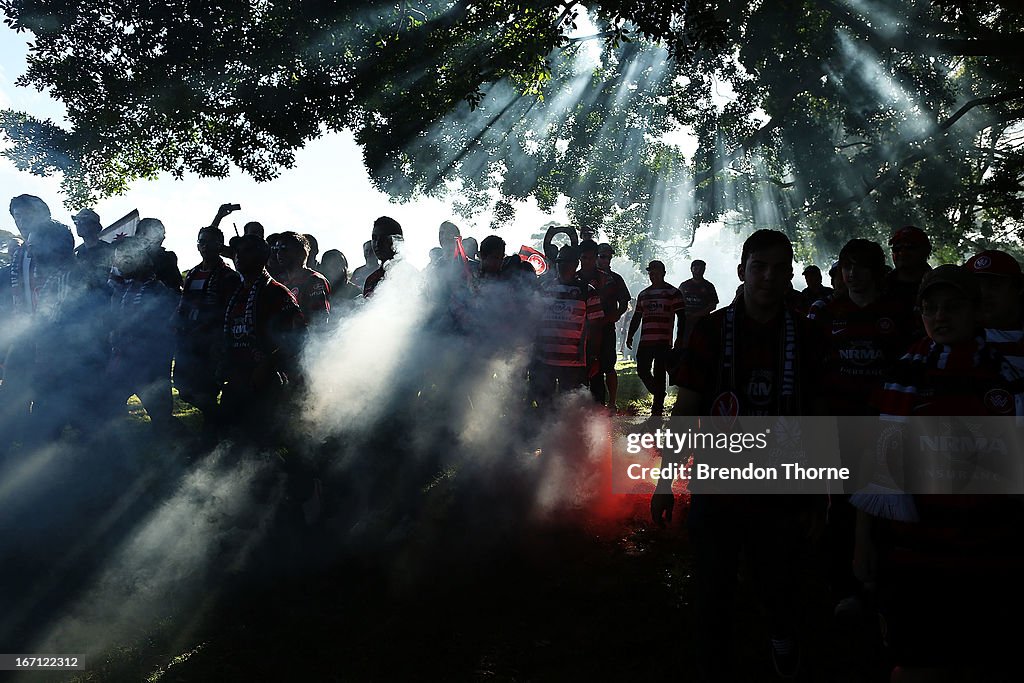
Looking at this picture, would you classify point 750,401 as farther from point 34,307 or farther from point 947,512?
point 34,307

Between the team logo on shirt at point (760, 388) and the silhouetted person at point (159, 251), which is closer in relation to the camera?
the team logo on shirt at point (760, 388)

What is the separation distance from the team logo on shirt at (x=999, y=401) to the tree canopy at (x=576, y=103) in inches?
198

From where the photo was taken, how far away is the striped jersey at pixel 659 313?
29.1 ft

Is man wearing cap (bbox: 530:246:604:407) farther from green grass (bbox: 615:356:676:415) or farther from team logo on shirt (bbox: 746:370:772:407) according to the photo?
team logo on shirt (bbox: 746:370:772:407)

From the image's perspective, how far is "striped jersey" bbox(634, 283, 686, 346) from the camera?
8859mm

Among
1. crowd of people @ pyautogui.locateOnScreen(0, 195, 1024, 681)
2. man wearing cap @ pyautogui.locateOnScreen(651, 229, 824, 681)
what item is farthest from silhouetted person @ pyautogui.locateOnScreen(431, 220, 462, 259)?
man wearing cap @ pyautogui.locateOnScreen(651, 229, 824, 681)

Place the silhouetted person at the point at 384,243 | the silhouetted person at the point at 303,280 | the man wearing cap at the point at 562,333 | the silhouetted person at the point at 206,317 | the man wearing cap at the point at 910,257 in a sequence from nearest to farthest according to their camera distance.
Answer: the man wearing cap at the point at 910,257 < the silhouetted person at the point at 206,317 < the silhouetted person at the point at 303,280 < the silhouetted person at the point at 384,243 < the man wearing cap at the point at 562,333

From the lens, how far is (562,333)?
643 centimetres

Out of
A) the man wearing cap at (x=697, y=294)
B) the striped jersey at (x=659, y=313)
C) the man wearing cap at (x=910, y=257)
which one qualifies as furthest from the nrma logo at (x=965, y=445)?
the man wearing cap at (x=697, y=294)

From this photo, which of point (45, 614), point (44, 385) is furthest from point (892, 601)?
point (44, 385)

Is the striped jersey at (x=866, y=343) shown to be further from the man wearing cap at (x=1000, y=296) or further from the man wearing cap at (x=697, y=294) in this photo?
the man wearing cap at (x=697, y=294)

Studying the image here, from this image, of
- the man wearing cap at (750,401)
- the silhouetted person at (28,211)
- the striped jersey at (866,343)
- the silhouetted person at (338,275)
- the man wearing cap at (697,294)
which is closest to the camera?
the man wearing cap at (750,401)

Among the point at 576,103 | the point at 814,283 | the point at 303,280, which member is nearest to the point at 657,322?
the point at 814,283

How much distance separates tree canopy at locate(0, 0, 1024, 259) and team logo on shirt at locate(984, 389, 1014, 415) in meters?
5.02
